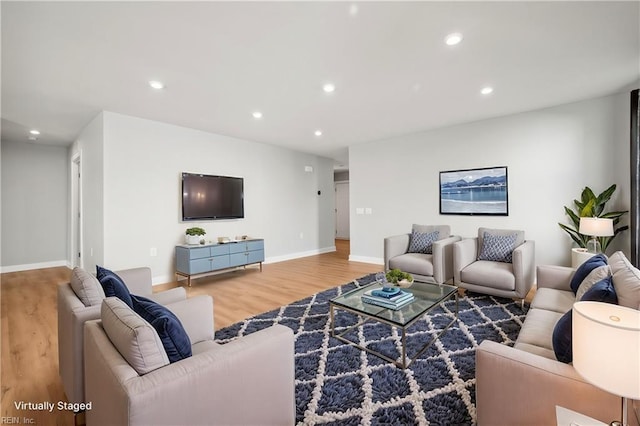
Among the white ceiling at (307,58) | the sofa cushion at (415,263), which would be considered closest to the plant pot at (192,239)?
the white ceiling at (307,58)

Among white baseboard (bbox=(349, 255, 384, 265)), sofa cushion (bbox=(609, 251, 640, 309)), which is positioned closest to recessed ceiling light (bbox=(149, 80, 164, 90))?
sofa cushion (bbox=(609, 251, 640, 309))

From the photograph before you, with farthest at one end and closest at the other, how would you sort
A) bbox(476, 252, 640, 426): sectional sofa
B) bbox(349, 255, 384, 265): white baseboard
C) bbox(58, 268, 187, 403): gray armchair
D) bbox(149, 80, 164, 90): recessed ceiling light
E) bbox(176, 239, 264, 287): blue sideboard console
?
bbox(349, 255, 384, 265): white baseboard, bbox(176, 239, 264, 287): blue sideboard console, bbox(149, 80, 164, 90): recessed ceiling light, bbox(58, 268, 187, 403): gray armchair, bbox(476, 252, 640, 426): sectional sofa

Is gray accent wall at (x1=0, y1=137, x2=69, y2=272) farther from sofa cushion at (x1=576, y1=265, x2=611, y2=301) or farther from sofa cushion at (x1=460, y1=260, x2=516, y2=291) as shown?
sofa cushion at (x1=576, y1=265, x2=611, y2=301)

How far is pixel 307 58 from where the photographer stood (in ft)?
8.32

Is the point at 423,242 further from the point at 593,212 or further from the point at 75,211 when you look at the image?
the point at 75,211

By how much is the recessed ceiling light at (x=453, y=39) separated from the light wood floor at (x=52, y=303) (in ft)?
9.99

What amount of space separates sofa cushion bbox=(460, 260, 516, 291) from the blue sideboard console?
3.31 meters

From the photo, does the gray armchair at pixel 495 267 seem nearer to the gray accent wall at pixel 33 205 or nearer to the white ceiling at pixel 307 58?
the white ceiling at pixel 307 58

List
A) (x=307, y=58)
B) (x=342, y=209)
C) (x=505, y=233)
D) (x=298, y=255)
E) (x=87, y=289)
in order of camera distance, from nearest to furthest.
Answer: (x=87, y=289) → (x=307, y=58) → (x=505, y=233) → (x=298, y=255) → (x=342, y=209)

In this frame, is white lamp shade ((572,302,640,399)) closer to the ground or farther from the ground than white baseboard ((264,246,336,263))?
farther from the ground

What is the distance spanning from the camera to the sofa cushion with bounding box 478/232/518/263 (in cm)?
348

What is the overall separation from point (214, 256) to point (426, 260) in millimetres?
3129

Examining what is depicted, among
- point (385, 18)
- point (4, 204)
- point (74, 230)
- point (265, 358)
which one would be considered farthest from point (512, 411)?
point (4, 204)

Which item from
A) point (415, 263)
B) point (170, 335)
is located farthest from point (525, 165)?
point (170, 335)
